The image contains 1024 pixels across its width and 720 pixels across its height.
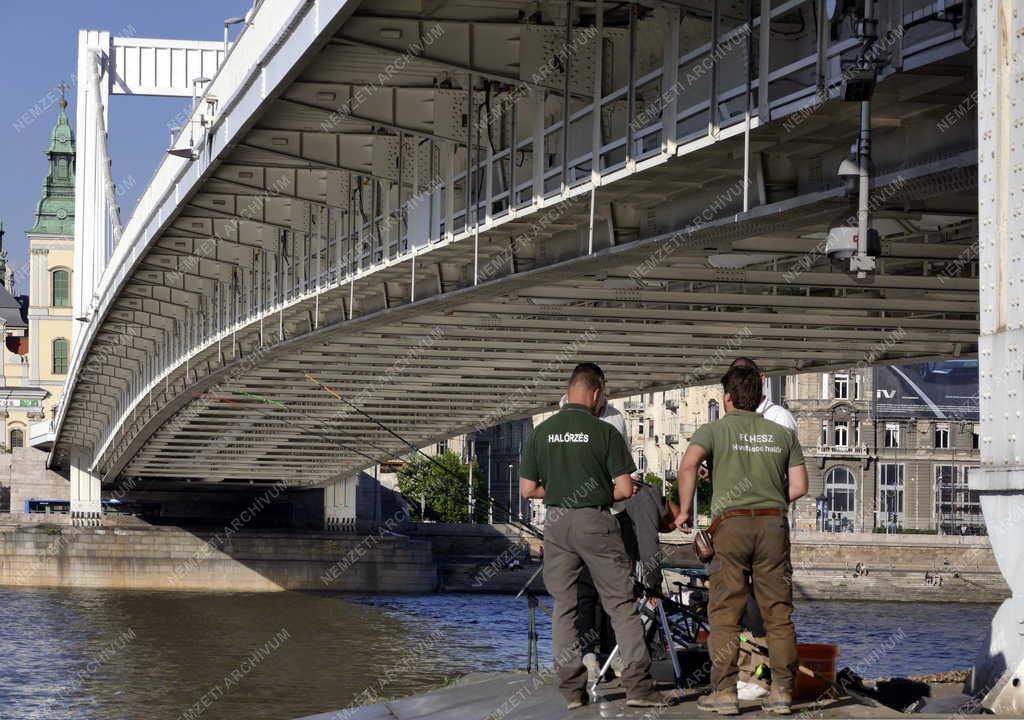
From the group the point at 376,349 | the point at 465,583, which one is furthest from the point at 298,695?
the point at 465,583

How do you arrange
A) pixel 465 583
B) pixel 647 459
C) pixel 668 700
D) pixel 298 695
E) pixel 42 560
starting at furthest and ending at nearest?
pixel 647 459 → pixel 465 583 → pixel 42 560 → pixel 298 695 → pixel 668 700

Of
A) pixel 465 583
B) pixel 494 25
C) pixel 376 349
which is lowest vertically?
pixel 465 583

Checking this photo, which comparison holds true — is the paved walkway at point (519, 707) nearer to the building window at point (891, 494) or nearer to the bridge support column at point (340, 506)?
the bridge support column at point (340, 506)

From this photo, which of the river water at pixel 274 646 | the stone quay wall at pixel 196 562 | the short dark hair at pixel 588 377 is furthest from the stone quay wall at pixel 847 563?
the short dark hair at pixel 588 377

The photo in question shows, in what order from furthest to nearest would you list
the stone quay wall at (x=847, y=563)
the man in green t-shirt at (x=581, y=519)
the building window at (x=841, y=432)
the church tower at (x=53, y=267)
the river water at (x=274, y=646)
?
the church tower at (x=53, y=267) < the building window at (x=841, y=432) < the stone quay wall at (x=847, y=563) < the river water at (x=274, y=646) < the man in green t-shirt at (x=581, y=519)

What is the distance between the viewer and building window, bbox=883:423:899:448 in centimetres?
7644

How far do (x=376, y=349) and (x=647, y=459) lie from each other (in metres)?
62.8

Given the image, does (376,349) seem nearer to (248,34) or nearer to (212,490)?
(248,34)

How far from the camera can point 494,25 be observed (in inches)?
569

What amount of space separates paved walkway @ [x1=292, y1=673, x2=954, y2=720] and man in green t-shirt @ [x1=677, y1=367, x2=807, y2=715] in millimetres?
179

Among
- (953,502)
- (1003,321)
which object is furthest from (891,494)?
(1003,321)

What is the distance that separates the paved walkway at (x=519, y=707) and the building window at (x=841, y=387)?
6644 cm

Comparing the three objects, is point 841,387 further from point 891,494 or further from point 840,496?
point 891,494

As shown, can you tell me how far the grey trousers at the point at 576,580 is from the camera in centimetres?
811
